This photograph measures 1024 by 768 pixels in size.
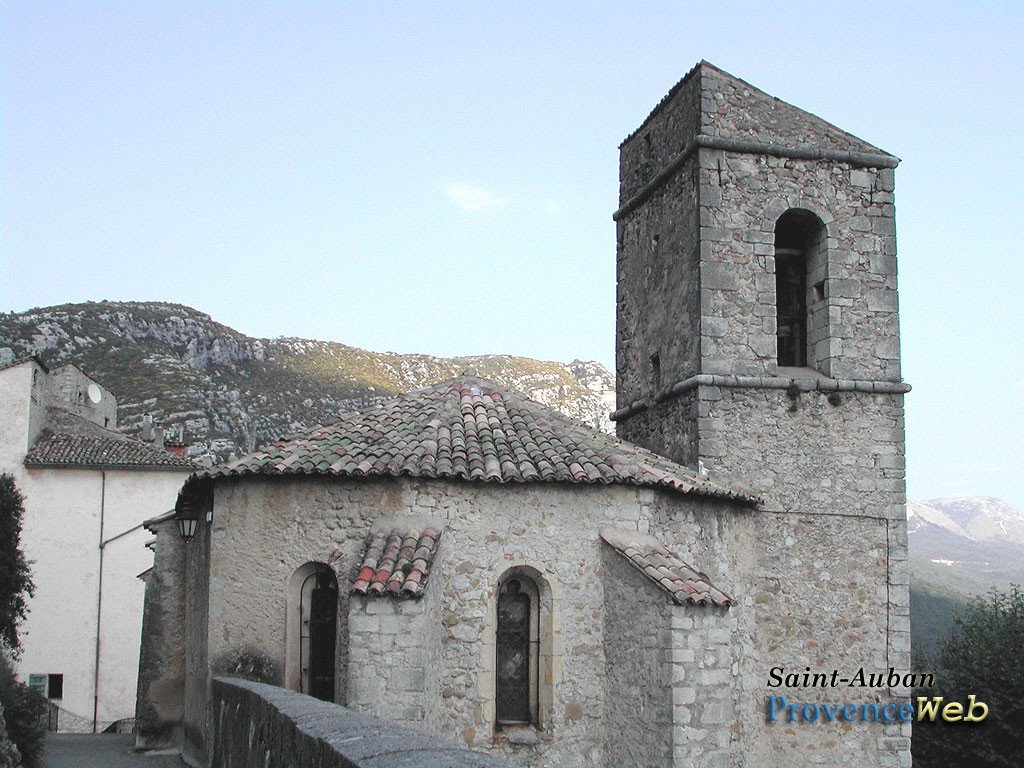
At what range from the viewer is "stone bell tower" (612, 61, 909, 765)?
643 inches

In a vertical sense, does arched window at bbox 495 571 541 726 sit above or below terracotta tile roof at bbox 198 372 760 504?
below

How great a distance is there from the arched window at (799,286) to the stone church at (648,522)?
0.05 m

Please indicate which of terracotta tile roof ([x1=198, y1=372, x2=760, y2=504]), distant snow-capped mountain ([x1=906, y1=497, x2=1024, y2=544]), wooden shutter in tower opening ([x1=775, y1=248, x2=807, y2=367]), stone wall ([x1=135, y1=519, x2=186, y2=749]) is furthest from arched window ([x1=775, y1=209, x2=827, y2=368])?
distant snow-capped mountain ([x1=906, y1=497, x2=1024, y2=544])

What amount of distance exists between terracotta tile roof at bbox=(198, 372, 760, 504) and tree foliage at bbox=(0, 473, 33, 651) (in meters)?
15.0

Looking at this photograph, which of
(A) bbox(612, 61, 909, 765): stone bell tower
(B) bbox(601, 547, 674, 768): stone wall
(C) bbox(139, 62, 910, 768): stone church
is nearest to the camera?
(B) bbox(601, 547, 674, 768): stone wall

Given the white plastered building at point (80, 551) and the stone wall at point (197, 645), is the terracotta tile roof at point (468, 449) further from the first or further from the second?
the white plastered building at point (80, 551)

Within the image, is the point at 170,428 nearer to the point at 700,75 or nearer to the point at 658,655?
the point at 700,75

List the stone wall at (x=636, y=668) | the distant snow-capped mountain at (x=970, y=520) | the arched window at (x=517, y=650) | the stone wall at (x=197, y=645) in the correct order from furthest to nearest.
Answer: the distant snow-capped mountain at (x=970, y=520) < the stone wall at (x=197, y=645) < the arched window at (x=517, y=650) < the stone wall at (x=636, y=668)

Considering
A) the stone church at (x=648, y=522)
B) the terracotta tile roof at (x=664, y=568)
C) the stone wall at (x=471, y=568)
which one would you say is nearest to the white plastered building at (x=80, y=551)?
the stone church at (x=648, y=522)

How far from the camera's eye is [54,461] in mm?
31844

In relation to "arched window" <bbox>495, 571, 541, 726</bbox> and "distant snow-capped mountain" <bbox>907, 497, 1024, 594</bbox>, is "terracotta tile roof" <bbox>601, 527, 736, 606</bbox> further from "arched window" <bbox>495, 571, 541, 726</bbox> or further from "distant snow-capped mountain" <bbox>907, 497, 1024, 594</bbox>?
"distant snow-capped mountain" <bbox>907, 497, 1024, 594</bbox>

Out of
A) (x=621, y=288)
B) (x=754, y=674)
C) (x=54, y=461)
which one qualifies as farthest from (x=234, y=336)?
(x=754, y=674)

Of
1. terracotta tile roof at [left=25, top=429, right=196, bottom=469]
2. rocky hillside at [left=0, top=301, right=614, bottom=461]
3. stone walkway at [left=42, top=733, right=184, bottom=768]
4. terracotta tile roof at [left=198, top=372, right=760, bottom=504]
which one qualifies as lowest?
stone walkway at [left=42, top=733, right=184, bottom=768]

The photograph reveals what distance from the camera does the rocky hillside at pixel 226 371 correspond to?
158 ft
